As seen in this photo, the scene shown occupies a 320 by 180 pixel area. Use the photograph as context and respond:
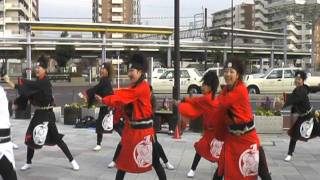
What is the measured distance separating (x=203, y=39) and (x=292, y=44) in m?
51.1

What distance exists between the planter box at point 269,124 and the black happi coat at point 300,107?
393 centimetres

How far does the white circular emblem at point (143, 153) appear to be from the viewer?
6277mm

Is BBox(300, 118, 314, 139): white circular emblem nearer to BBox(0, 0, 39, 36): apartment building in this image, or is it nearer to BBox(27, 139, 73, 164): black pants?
BBox(27, 139, 73, 164): black pants

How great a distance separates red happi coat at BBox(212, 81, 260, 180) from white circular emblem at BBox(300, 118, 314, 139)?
14.1ft

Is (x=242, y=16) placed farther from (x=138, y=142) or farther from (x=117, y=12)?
(x=138, y=142)

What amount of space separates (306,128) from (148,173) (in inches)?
125

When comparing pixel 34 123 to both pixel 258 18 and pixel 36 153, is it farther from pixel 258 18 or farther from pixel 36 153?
pixel 258 18

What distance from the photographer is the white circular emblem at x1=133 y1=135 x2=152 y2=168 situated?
628cm

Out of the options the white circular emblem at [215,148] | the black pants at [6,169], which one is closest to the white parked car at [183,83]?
the white circular emblem at [215,148]

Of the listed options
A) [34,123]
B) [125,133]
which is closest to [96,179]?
[34,123]

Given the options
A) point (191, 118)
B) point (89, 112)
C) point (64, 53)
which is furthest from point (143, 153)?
point (64, 53)

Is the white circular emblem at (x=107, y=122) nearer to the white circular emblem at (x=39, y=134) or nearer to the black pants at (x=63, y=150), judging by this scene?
the black pants at (x=63, y=150)

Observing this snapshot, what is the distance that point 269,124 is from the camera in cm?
1398

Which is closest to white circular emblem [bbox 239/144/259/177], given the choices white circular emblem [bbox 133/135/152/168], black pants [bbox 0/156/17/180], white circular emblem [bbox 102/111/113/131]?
white circular emblem [bbox 133/135/152/168]
